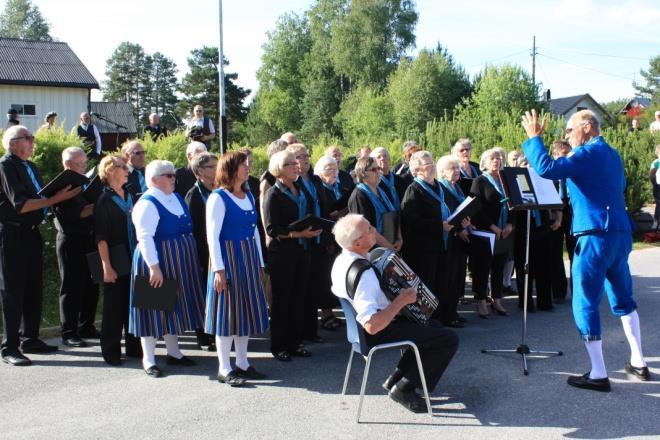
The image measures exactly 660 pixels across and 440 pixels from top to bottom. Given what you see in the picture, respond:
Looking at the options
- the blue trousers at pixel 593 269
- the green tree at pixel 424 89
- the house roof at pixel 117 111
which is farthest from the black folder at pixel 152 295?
the house roof at pixel 117 111

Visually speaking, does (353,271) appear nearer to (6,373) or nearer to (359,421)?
(359,421)

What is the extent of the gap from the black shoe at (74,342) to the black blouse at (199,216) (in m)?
1.50

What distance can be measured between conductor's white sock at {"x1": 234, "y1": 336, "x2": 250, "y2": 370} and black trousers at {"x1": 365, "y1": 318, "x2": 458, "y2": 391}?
147 cm

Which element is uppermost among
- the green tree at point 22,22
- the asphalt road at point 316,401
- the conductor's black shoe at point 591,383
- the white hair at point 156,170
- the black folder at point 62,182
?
the green tree at point 22,22

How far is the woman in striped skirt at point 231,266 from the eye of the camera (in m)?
5.56

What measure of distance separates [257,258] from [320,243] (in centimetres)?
153

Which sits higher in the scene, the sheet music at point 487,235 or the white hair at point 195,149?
the white hair at point 195,149

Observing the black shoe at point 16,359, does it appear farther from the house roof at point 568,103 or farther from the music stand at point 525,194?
the house roof at point 568,103

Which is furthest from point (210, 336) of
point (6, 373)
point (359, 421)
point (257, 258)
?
A: point (359, 421)

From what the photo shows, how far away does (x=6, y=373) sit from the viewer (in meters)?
5.93

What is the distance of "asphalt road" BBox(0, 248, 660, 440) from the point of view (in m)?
4.62

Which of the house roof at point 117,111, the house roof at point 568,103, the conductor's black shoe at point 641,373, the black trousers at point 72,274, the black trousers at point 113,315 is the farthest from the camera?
the house roof at point 568,103

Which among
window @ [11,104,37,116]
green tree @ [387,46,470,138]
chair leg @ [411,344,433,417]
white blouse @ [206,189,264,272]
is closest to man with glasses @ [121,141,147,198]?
white blouse @ [206,189,264,272]

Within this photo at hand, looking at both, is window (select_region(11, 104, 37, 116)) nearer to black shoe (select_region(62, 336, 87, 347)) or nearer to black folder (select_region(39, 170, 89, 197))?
black shoe (select_region(62, 336, 87, 347))
